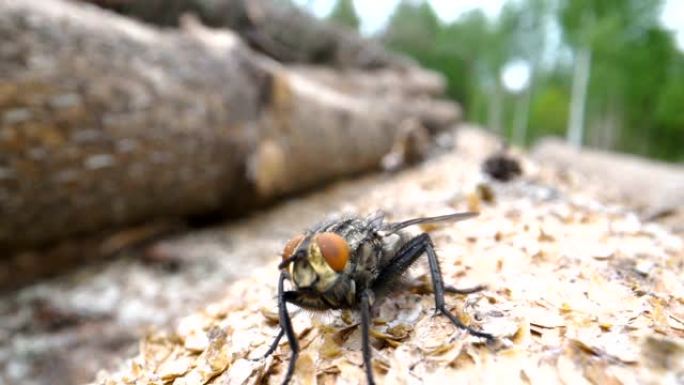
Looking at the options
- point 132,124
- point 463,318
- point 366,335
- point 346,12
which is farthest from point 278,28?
point 346,12

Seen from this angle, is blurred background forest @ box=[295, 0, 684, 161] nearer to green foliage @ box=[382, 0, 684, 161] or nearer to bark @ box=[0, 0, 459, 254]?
green foliage @ box=[382, 0, 684, 161]

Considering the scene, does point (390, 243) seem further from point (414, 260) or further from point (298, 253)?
point (298, 253)

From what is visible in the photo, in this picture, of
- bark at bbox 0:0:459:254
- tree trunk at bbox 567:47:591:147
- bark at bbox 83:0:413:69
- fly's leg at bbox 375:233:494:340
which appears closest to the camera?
fly's leg at bbox 375:233:494:340

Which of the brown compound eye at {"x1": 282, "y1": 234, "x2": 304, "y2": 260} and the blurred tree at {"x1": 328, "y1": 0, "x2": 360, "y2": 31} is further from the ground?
the blurred tree at {"x1": 328, "y1": 0, "x2": 360, "y2": 31}

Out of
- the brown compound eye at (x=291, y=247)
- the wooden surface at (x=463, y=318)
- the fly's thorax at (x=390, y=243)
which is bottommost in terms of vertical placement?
the wooden surface at (x=463, y=318)

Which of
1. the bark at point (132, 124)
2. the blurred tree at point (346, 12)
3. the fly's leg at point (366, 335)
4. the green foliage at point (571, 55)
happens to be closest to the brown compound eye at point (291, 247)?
the fly's leg at point (366, 335)

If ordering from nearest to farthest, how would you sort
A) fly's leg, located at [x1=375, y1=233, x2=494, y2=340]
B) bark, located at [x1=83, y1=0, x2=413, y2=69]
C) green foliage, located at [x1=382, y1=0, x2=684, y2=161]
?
1. fly's leg, located at [x1=375, y1=233, x2=494, y2=340]
2. bark, located at [x1=83, y1=0, x2=413, y2=69]
3. green foliage, located at [x1=382, y1=0, x2=684, y2=161]

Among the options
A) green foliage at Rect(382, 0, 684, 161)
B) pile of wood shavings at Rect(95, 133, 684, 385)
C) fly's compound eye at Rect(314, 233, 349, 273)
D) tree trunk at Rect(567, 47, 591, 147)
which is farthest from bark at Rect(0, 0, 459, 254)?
green foliage at Rect(382, 0, 684, 161)

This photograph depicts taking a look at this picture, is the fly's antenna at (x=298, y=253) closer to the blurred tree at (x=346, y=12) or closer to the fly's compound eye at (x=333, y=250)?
the fly's compound eye at (x=333, y=250)
